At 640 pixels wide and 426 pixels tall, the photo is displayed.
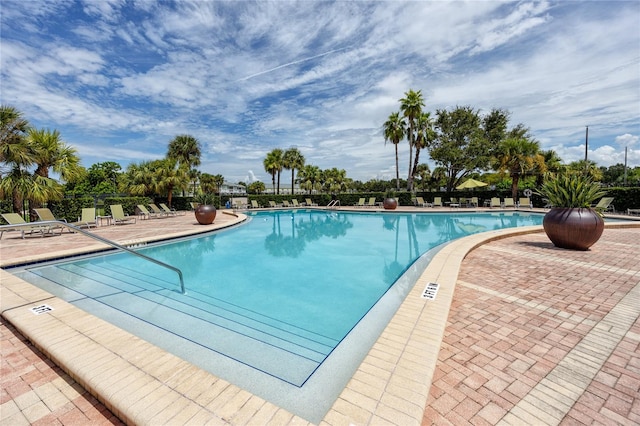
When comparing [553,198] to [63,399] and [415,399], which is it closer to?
[415,399]

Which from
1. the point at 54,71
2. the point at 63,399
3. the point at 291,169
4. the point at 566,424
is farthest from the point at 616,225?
the point at 291,169

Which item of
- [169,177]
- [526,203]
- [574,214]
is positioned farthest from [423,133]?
[169,177]

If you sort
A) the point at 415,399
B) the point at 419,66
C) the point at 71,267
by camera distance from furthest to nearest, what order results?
the point at 419,66 → the point at 71,267 → the point at 415,399

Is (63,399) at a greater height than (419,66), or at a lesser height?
lesser

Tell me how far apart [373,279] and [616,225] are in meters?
11.8

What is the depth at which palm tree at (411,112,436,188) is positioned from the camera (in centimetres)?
2694

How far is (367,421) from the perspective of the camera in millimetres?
1712

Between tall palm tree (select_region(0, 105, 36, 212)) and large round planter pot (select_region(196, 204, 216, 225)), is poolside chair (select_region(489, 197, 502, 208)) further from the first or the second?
tall palm tree (select_region(0, 105, 36, 212))

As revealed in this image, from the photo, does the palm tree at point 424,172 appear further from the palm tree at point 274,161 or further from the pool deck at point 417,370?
the pool deck at point 417,370

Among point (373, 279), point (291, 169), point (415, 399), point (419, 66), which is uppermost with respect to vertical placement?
point (419, 66)

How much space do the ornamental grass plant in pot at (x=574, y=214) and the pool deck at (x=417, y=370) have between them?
9.77 feet

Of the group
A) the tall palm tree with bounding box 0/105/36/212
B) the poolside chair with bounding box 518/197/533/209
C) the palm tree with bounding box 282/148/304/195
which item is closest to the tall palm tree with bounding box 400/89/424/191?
the poolside chair with bounding box 518/197/533/209

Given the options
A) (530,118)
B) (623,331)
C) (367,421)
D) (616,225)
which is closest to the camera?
(367,421)

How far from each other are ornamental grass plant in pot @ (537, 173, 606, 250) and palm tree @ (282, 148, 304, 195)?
31.1 meters
